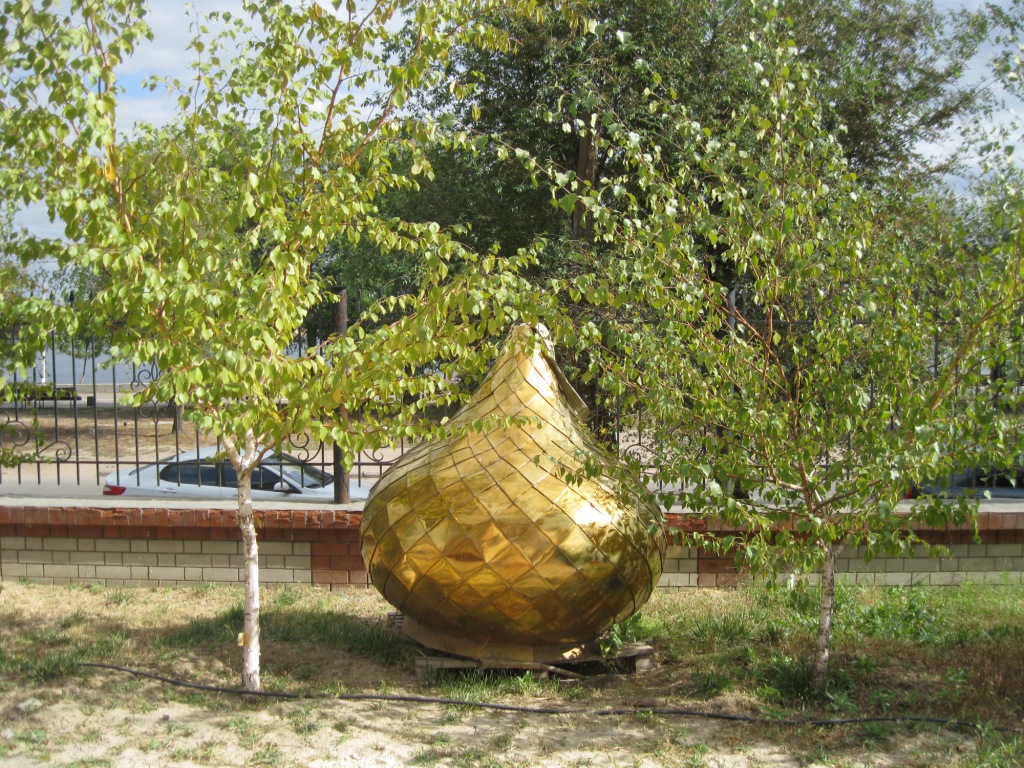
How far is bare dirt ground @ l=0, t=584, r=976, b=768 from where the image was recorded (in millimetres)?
4277

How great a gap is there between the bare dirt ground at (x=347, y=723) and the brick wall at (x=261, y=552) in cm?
118

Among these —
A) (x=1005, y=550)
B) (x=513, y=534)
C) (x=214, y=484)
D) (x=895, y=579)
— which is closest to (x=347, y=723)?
(x=513, y=534)

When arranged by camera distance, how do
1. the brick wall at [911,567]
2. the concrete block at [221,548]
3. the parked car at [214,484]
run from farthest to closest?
the parked car at [214,484], the concrete block at [221,548], the brick wall at [911,567]

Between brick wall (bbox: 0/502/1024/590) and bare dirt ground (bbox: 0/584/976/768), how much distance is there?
118cm

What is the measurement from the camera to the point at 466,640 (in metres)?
5.28

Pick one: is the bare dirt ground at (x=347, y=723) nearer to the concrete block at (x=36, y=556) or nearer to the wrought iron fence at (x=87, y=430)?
the wrought iron fence at (x=87, y=430)

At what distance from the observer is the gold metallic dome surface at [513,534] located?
15.9 feet

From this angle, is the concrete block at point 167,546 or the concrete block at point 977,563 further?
the concrete block at point 167,546

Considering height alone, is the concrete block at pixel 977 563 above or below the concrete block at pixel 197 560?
below

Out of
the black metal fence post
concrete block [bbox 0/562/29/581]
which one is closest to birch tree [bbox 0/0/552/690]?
the black metal fence post

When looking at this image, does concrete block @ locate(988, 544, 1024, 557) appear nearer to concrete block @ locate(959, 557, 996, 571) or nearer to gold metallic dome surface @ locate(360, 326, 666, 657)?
concrete block @ locate(959, 557, 996, 571)

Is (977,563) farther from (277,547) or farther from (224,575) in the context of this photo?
(224,575)

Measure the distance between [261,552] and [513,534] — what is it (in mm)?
3108

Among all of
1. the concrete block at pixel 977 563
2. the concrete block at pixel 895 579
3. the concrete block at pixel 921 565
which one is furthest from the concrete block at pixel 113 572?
the concrete block at pixel 977 563
